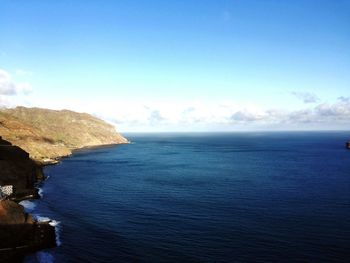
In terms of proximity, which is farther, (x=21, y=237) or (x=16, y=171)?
(x=16, y=171)

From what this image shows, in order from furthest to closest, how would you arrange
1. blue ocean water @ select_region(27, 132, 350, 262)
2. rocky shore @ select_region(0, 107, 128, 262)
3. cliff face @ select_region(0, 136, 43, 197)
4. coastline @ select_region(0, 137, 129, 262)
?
cliff face @ select_region(0, 136, 43, 197)
rocky shore @ select_region(0, 107, 128, 262)
coastline @ select_region(0, 137, 129, 262)
blue ocean water @ select_region(27, 132, 350, 262)

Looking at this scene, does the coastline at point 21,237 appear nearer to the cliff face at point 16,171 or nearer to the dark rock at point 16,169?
the cliff face at point 16,171

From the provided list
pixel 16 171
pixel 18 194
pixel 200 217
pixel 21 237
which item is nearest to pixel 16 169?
pixel 16 171

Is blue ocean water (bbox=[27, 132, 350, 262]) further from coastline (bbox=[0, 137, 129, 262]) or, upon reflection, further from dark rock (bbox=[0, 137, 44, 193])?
dark rock (bbox=[0, 137, 44, 193])

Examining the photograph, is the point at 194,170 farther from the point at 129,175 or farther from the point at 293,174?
the point at 293,174

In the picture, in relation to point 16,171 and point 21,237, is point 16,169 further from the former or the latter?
point 21,237

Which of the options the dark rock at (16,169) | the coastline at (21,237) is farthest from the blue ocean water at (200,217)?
the dark rock at (16,169)

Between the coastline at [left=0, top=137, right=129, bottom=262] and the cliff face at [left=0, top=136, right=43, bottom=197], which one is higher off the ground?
the cliff face at [left=0, top=136, right=43, bottom=197]

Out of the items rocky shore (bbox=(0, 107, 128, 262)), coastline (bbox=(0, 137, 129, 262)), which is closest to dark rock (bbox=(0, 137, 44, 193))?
rocky shore (bbox=(0, 107, 128, 262))

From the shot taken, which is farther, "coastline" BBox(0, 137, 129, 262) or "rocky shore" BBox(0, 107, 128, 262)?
"rocky shore" BBox(0, 107, 128, 262)

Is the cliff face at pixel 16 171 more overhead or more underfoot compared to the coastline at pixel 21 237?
more overhead

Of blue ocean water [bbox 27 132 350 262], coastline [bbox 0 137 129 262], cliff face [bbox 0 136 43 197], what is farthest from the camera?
cliff face [bbox 0 136 43 197]

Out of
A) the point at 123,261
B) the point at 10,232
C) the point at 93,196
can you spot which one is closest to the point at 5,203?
the point at 10,232
